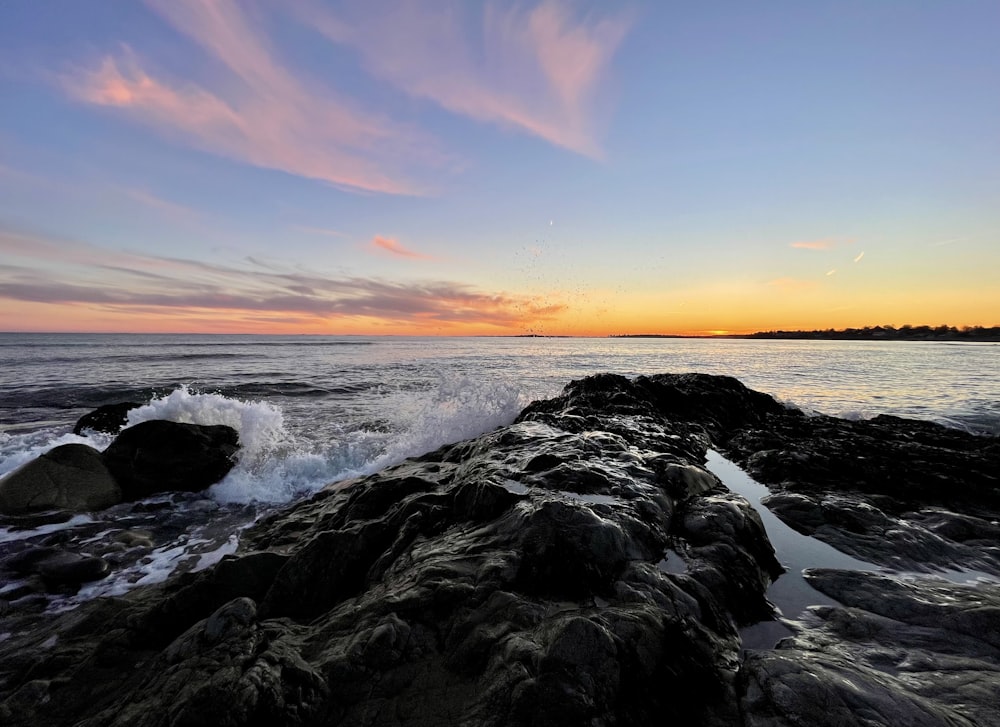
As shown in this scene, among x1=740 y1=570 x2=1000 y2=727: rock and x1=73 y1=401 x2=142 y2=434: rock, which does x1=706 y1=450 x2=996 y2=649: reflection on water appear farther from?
x1=73 y1=401 x2=142 y2=434: rock

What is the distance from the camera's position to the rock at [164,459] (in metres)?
8.73

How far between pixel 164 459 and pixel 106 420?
19.6 ft

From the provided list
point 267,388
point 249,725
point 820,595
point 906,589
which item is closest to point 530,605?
point 249,725

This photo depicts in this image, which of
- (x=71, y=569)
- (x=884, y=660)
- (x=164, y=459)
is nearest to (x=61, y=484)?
(x=164, y=459)

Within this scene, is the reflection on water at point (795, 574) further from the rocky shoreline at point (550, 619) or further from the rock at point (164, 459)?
the rock at point (164, 459)

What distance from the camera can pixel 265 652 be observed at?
9.01ft

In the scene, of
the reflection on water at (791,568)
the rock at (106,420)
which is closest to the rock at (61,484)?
the rock at (106,420)

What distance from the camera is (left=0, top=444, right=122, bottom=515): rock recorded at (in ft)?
24.6

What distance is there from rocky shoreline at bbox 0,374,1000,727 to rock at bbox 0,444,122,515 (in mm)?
3643

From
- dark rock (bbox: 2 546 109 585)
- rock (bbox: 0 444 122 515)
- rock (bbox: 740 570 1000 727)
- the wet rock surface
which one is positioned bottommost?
dark rock (bbox: 2 546 109 585)

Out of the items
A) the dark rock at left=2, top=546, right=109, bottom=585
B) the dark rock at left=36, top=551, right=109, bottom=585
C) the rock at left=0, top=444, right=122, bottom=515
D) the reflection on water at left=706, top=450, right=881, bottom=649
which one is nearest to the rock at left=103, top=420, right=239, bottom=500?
the rock at left=0, top=444, right=122, bottom=515

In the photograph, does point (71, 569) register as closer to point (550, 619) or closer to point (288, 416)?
point (550, 619)

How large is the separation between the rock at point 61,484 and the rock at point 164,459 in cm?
31

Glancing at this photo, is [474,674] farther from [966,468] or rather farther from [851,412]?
[851,412]
